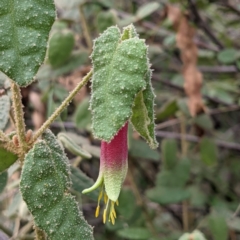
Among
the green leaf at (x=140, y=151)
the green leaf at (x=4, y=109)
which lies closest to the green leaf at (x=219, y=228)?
the green leaf at (x=140, y=151)

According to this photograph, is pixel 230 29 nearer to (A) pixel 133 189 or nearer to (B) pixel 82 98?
(B) pixel 82 98

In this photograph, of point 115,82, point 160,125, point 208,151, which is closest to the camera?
point 115,82

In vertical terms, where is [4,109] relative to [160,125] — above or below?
above

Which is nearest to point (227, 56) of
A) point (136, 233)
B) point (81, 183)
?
point (136, 233)

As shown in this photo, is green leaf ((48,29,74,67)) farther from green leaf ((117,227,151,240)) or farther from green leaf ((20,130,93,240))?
green leaf ((20,130,93,240))

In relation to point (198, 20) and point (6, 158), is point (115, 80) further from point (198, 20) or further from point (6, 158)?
point (198, 20)

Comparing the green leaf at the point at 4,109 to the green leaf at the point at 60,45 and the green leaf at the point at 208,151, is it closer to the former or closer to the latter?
the green leaf at the point at 60,45
